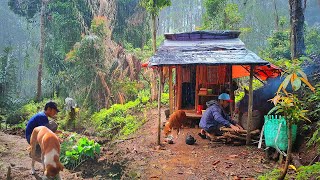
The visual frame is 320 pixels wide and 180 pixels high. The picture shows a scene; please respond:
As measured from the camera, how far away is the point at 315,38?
2550 cm

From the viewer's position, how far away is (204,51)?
9.82 metres

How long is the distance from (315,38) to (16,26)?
159 feet

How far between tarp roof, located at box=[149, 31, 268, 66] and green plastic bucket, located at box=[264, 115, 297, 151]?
1.98 m

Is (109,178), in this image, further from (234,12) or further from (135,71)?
(234,12)

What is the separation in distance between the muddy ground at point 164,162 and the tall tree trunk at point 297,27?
19.1 feet

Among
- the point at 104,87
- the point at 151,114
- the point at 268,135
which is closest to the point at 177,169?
the point at 268,135

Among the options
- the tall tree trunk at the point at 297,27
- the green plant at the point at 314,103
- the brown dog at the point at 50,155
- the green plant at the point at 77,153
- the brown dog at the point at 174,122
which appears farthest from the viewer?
the tall tree trunk at the point at 297,27

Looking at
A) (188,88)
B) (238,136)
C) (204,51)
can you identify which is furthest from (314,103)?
(188,88)

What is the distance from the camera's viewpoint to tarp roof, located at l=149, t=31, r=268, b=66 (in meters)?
8.62

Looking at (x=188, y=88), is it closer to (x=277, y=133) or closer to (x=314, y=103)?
(x=314, y=103)

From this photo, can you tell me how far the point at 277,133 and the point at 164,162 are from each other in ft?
8.93

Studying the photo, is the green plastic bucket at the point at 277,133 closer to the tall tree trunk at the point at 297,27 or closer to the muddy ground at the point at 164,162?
the muddy ground at the point at 164,162

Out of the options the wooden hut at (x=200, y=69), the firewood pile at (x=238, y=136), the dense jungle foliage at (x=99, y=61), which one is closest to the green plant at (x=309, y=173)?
the firewood pile at (x=238, y=136)

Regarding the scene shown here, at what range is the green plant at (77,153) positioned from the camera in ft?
27.0
